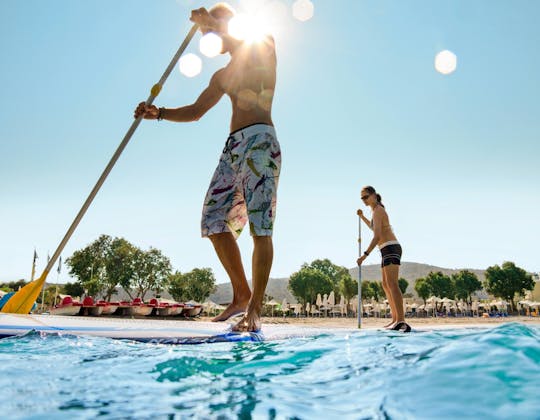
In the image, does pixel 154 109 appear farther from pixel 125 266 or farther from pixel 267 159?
pixel 125 266

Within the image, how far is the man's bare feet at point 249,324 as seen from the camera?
7.81 ft

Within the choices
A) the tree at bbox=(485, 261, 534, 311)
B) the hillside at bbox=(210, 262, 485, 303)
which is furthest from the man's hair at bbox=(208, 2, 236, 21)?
the hillside at bbox=(210, 262, 485, 303)

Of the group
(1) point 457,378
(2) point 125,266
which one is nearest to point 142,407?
(1) point 457,378

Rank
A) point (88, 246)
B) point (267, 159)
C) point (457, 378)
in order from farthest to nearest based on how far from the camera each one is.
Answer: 1. point (88, 246)
2. point (267, 159)
3. point (457, 378)

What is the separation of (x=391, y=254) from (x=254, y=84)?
97.8 inches

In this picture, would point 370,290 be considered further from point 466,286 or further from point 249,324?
point 249,324

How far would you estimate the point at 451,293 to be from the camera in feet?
158

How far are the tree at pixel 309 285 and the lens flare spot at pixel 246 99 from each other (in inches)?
1820

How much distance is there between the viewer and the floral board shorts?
262 centimetres

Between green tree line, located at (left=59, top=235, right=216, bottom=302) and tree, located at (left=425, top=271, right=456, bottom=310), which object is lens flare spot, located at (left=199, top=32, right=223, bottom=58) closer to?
green tree line, located at (left=59, top=235, right=216, bottom=302)

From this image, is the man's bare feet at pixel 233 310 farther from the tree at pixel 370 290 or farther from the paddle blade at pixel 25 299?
the tree at pixel 370 290

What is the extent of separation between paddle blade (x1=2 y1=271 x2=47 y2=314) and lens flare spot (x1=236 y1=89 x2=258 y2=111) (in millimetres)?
2325

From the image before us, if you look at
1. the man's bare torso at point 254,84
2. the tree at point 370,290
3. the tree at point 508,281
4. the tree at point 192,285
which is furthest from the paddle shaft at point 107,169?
the tree at point 508,281

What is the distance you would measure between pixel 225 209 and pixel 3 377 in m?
1.91
